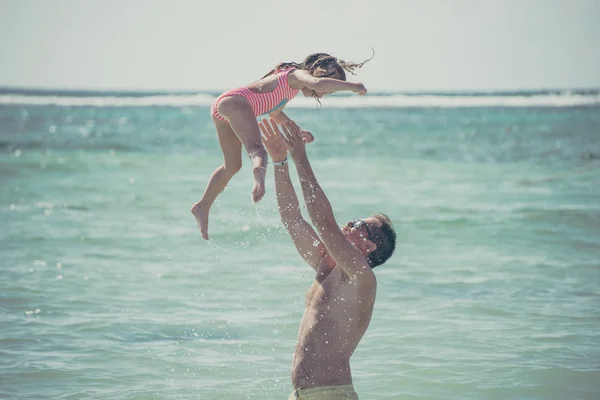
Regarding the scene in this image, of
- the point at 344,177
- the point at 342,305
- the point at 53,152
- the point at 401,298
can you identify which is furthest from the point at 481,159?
the point at 342,305

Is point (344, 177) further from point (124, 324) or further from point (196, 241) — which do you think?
point (124, 324)

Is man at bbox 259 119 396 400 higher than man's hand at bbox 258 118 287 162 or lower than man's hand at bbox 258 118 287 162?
lower

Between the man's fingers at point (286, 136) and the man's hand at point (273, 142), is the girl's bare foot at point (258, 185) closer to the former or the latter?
Answer: the man's hand at point (273, 142)

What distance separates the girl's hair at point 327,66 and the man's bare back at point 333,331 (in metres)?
1.16

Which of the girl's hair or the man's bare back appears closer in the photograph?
the man's bare back

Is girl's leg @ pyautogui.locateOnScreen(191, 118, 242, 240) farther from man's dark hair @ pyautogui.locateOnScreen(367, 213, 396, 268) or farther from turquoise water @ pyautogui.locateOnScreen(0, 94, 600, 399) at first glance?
turquoise water @ pyautogui.locateOnScreen(0, 94, 600, 399)

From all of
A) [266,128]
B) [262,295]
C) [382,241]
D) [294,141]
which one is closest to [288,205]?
[266,128]

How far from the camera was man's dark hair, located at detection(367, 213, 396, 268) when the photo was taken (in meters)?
4.49

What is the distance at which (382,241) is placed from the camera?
14.7 ft

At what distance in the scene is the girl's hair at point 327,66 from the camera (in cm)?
486

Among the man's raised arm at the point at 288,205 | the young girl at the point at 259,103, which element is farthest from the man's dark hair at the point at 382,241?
the young girl at the point at 259,103

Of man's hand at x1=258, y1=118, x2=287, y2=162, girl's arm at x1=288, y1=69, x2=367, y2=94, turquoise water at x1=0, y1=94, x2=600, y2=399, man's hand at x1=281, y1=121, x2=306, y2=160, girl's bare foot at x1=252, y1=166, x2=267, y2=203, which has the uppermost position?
girl's arm at x1=288, y1=69, x2=367, y2=94

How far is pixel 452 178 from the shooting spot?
20.1 meters

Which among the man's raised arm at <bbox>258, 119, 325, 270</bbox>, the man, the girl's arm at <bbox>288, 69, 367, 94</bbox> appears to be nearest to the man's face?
the man
